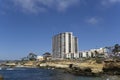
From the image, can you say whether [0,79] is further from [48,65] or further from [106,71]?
[48,65]

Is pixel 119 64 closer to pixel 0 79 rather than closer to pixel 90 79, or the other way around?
pixel 90 79

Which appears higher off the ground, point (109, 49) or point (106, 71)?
point (109, 49)

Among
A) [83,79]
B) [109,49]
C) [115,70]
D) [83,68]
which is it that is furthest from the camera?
[109,49]

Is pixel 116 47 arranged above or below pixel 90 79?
above

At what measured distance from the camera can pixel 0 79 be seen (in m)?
19.0

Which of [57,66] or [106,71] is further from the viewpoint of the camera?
[57,66]

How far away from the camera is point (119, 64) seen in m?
85.9

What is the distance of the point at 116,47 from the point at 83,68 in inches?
3196

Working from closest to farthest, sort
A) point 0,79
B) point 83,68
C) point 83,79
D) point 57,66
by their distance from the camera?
1. point 0,79
2. point 83,79
3. point 83,68
4. point 57,66

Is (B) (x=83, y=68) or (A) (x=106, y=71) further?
(B) (x=83, y=68)

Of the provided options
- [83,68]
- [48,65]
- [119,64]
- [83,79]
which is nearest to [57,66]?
[48,65]

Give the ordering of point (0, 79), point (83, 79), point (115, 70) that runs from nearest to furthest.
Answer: point (0, 79), point (83, 79), point (115, 70)

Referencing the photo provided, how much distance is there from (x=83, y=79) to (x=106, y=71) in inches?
977

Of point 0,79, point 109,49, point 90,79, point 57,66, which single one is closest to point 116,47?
point 109,49
